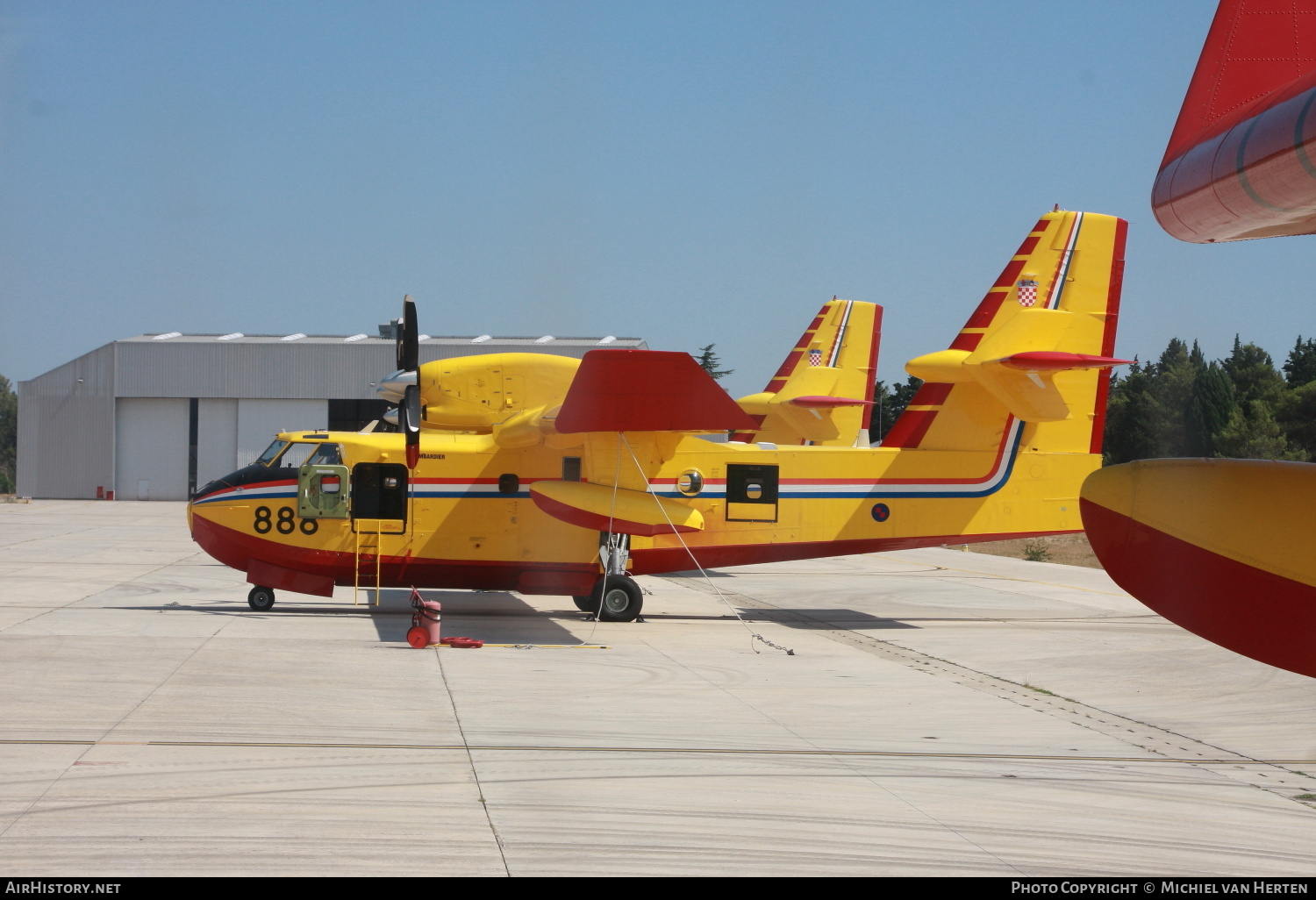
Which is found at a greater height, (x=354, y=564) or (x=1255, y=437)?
(x=1255, y=437)

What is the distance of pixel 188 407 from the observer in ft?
180

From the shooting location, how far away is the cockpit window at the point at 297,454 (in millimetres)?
15141

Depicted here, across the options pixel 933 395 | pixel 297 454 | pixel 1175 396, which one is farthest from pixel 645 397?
pixel 1175 396

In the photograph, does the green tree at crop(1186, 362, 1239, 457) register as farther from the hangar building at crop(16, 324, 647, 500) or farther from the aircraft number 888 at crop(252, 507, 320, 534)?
the hangar building at crop(16, 324, 647, 500)

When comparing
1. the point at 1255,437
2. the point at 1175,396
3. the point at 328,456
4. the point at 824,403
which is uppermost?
the point at 824,403

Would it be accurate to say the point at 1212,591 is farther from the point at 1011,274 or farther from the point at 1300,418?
the point at 1011,274

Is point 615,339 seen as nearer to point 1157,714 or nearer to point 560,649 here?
point 560,649

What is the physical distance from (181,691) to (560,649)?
14.4ft

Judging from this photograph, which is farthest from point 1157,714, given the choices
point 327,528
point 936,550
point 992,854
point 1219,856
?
point 936,550

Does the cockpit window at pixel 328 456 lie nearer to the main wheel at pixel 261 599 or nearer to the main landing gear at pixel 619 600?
the main wheel at pixel 261 599

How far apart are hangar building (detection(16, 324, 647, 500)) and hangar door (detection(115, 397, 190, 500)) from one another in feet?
0.15

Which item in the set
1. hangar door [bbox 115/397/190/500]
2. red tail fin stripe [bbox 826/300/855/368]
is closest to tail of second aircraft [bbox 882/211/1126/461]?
red tail fin stripe [bbox 826/300/855/368]

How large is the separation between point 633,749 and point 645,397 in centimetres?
555
